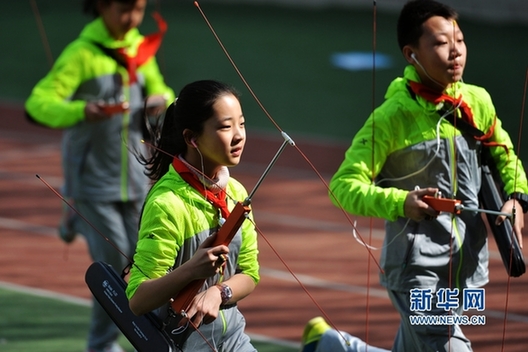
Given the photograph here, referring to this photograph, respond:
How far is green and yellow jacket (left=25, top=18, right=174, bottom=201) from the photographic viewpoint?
6.68 m

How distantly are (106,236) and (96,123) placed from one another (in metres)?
0.75

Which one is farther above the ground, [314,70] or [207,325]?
[207,325]

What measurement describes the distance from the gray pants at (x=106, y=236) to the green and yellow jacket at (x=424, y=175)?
7.09 ft

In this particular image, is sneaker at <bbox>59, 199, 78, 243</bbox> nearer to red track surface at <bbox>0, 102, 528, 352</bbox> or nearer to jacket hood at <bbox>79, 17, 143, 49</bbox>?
jacket hood at <bbox>79, 17, 143, 49</bbox>

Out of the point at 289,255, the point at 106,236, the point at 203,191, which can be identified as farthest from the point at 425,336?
the point at 289,255

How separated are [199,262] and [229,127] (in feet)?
2.02

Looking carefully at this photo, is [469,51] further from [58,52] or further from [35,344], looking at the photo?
[35,344]

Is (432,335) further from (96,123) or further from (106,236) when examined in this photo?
(96,123)

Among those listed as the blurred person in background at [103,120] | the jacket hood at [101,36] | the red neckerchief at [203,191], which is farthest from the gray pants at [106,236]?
the red neckerchief at [203,191]

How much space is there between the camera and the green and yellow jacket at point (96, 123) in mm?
6684

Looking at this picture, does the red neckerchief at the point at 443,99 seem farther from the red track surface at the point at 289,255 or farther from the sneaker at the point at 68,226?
the sneaker at the point at 68,226

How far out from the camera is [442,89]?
4832 mm

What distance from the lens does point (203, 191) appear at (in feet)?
13.5

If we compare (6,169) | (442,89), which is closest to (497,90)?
(6,169)
